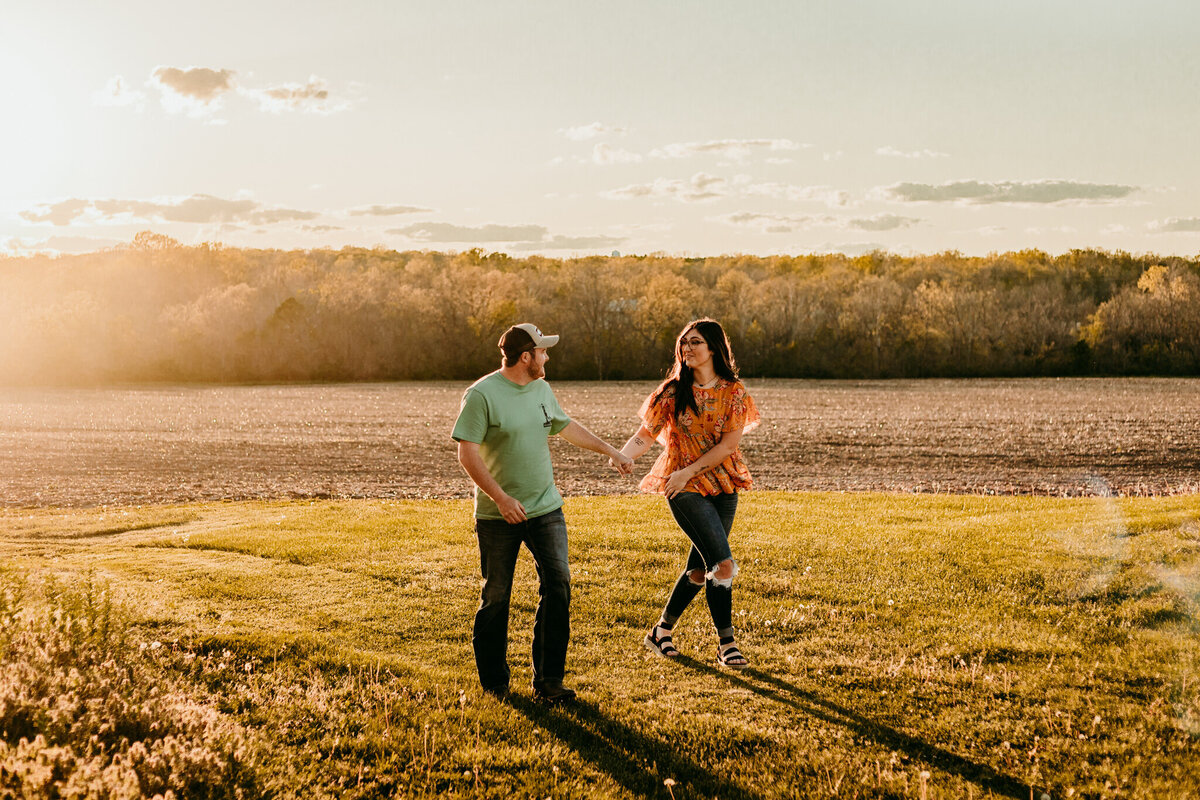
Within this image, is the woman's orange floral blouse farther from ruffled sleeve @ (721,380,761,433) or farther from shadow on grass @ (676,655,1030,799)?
shadow on grass @ (676,655,1030,799)

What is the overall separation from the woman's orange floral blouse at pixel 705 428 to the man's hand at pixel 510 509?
4.77ft

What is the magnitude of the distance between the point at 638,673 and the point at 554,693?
1082mm

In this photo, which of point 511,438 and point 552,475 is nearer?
Result: point 511,438

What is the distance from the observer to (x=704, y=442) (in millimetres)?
6930

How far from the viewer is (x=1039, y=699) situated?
6.74 metres

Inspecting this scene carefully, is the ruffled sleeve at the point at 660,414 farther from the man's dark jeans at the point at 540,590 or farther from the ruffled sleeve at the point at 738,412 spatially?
the man's dark jeans at the point at 540,590

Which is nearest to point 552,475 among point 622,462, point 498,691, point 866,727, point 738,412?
point 622,462

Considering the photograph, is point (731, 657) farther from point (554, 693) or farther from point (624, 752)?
point (624, 752)

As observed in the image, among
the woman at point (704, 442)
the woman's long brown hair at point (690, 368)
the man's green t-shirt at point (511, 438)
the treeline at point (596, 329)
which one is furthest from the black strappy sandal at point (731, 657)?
the treeline at point (596, 329)

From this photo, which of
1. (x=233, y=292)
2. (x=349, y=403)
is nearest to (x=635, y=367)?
(x=349, y=403)

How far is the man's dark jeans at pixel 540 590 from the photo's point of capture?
241 inches

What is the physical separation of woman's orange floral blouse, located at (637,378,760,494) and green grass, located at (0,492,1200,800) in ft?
5.09

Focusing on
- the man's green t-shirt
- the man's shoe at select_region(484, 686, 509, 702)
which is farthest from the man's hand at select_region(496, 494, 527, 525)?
the man's shoe at select_region(484, 686, 509, 702)

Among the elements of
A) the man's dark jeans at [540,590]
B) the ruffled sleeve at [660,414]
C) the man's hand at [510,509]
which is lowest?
the man's dark jeans at [540,590]
